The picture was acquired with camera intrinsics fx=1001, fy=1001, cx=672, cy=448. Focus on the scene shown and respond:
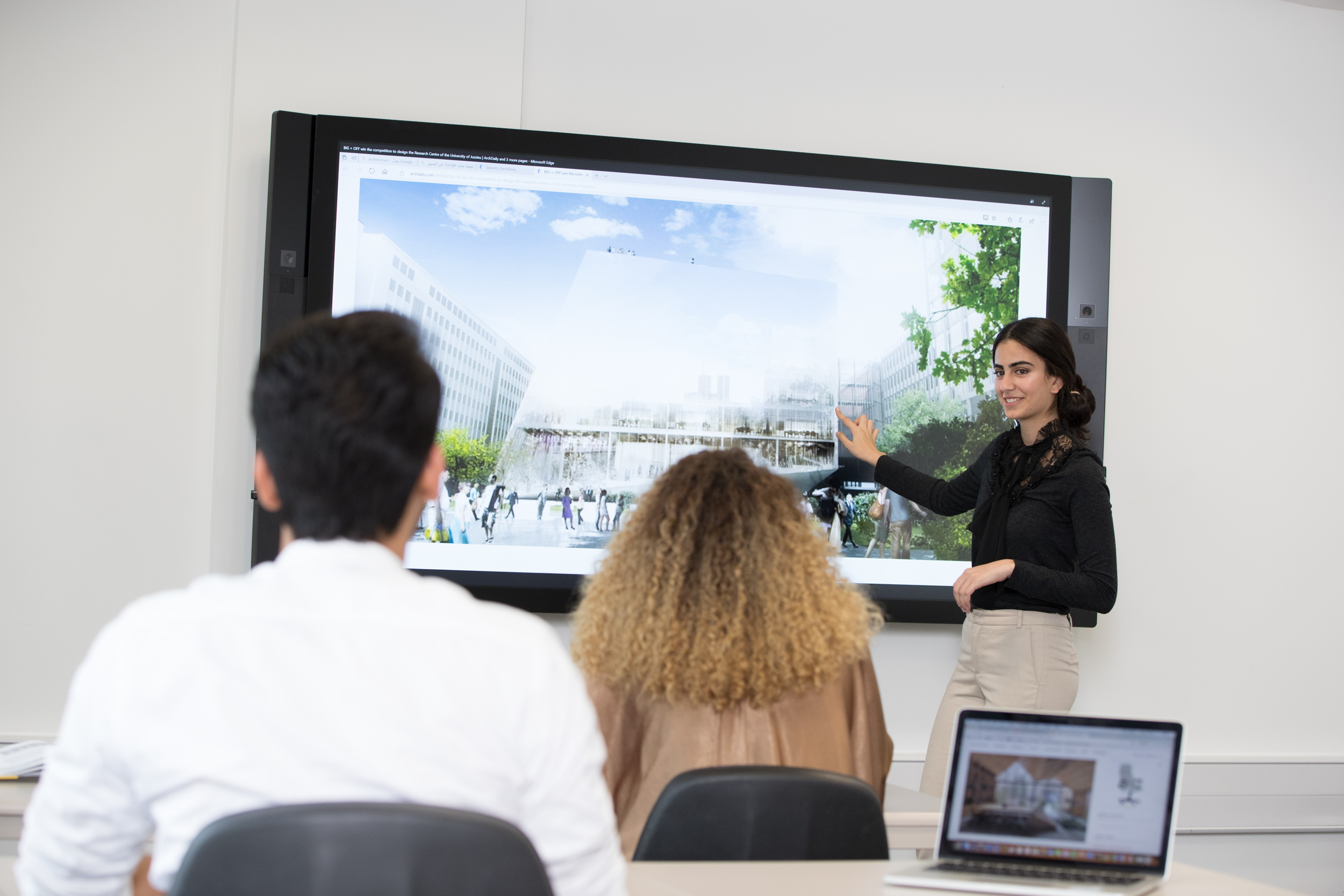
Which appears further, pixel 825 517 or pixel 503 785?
pixel 825 517

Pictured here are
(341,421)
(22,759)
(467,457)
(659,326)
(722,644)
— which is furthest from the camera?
(659,326)

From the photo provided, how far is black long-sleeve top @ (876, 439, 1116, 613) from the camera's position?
7.74 feet

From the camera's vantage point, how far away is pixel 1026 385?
252 cm

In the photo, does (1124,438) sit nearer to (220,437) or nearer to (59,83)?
(220,437)

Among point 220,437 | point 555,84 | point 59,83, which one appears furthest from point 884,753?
point 59,83

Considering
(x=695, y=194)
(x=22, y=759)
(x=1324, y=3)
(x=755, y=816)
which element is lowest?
(x=22, y=759)

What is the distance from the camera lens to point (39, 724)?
2.67 meters

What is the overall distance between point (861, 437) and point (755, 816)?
1.89 metres

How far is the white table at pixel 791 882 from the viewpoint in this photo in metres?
1.09

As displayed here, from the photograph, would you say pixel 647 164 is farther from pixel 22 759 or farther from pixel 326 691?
pixel 326 691

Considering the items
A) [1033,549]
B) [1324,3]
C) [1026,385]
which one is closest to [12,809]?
[1033,549]

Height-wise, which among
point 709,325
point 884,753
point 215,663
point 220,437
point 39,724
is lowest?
point 39,724

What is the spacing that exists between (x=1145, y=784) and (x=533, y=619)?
80 cm

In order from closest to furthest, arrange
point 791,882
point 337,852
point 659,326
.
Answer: point 337,852 → point 791,882 → point 659,326
